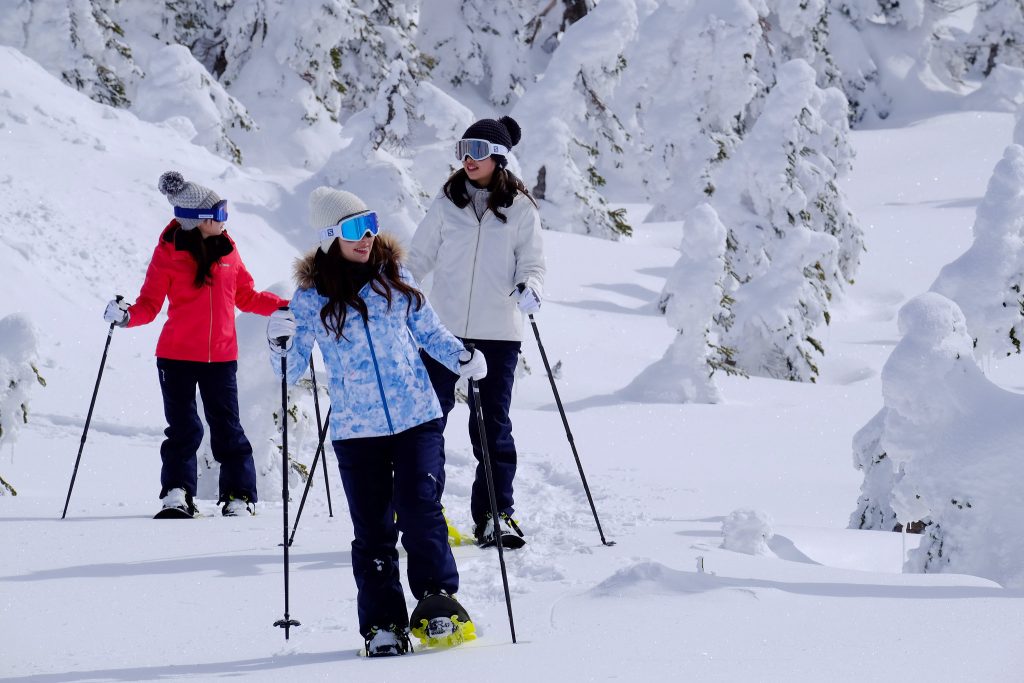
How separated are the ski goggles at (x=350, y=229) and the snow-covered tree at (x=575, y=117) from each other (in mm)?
17436

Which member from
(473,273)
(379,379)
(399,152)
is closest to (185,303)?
(473,273)

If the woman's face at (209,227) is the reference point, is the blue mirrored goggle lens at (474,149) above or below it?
below

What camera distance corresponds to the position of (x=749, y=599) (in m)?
4.50

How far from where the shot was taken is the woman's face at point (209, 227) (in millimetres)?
6508

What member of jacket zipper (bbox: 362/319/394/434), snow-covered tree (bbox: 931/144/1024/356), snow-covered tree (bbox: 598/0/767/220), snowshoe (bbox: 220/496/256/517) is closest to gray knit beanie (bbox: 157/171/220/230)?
snowshoe (bbox: 220/496/256/517)

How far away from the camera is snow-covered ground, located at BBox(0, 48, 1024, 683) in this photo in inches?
155

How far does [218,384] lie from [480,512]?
1.85m

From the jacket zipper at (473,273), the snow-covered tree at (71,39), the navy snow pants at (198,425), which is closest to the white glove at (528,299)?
the jacket zipper at (473,273)

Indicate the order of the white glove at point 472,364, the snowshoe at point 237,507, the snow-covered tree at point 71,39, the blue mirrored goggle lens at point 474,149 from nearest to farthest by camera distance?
the white glove at point 472,364 < the blue mirrored goggle lens at point 474,149 < the snowshoe at point 237,507 < the snow-covered tree at point 71,39

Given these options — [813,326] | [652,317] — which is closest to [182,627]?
[652,317]

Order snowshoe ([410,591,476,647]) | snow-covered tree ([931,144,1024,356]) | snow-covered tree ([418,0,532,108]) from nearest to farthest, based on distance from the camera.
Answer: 1. snowshoe ([410,591,476,647])
2. snow-covered tree ([931,144,1024,356])
3. snow-covered tree ([418,0,532,108])

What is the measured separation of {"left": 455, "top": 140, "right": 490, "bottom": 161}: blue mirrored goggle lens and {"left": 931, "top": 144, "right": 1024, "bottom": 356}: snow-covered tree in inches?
216

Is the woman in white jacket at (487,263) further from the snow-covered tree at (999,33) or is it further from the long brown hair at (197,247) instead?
the snow-covered tree at (999,33)

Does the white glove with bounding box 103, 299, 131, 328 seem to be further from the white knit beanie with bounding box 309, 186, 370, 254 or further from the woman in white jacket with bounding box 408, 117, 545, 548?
the white knit beanie with bounding box 309, 186, 370, 254
